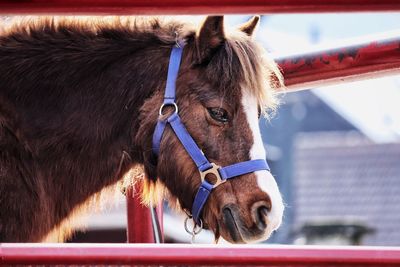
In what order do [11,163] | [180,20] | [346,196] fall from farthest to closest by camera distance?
1. [346,196]
2. [180,20]
3. [11,163]

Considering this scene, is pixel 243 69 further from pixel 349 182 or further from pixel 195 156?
pixel 349 182

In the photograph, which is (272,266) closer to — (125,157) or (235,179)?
(235,179)

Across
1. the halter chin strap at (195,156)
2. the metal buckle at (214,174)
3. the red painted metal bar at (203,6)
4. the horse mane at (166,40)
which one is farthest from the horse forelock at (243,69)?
the red painted metal bar at (203,6)

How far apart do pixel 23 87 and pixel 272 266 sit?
5.58 ft

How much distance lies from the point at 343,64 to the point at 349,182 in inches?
609

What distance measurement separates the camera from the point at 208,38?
353 centimetres

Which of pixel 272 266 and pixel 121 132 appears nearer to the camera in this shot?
→ pixel 272 266

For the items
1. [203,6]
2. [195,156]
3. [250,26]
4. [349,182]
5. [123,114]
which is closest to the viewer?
[203,6]

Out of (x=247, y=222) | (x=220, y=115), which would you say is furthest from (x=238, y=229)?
(x=220, y=115)

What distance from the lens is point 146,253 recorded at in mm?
1927

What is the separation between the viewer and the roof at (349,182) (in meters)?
17.7

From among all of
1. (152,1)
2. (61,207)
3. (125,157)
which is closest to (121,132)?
(125,157)

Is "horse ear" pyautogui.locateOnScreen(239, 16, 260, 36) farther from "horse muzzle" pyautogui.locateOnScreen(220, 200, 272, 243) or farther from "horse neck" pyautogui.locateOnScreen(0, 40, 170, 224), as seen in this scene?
"horse muzzle" pyautogui.locateOnScreen(220, 200, 272, 243)

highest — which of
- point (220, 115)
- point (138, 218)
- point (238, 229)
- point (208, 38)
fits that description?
point (208, 38)
